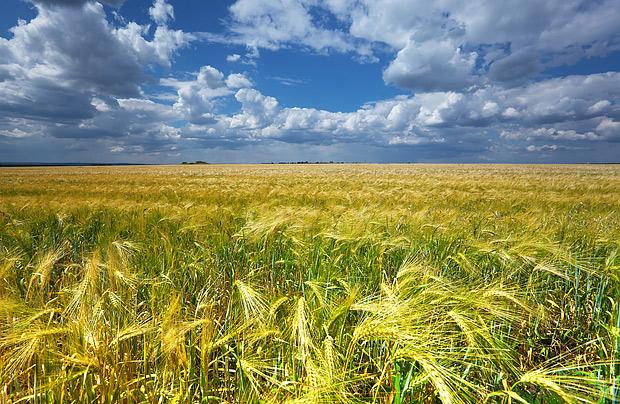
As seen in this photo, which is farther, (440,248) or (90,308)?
(440,248)

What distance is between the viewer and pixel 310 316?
185cm

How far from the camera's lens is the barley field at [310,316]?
4.47 feet

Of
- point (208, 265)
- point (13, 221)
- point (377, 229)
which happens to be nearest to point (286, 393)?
point (208, 265)

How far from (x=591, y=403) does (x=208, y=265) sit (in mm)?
2639

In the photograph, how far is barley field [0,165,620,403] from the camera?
1361 millimetres

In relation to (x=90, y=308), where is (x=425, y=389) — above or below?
below

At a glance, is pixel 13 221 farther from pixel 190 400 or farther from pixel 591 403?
pixel 591 403

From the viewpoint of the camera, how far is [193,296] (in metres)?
2.65

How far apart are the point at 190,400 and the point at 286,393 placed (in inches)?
17.8

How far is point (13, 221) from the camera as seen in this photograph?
4.52 meters

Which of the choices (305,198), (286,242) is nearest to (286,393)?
(286,242)

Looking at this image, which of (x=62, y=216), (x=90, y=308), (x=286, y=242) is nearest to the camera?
(x=90, y=308)

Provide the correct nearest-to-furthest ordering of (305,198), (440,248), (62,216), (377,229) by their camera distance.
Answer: (440,248), (377,229), (62,216), (305,198)

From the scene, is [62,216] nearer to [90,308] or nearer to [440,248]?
[90,308]
